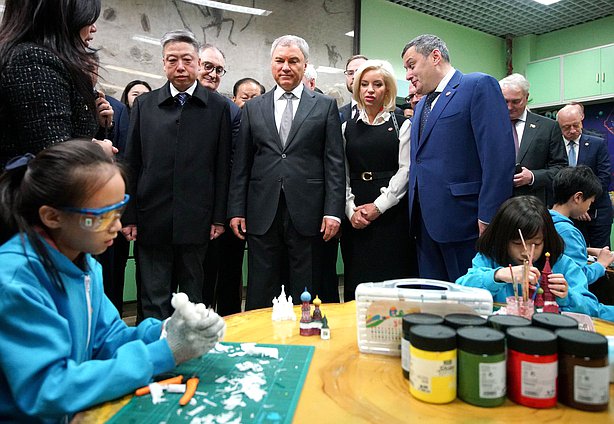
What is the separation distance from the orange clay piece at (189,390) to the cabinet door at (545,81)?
6.59 meters

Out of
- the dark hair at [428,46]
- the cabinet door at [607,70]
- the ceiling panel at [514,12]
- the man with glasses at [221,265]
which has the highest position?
the ceiling panel at [514,12]

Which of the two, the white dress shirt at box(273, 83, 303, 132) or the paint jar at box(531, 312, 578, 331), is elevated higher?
the white dress shirt at box(273, 83, 303, 132)

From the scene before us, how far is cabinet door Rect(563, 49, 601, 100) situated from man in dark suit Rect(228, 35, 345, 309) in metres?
4.86

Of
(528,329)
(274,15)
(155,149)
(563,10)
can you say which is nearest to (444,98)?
(155,149)

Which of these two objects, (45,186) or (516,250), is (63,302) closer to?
(45,186)

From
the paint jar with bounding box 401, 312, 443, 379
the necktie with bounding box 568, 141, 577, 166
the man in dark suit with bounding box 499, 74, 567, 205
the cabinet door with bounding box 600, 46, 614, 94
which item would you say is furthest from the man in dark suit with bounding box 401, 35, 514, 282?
the cabinet door with bounding box 600, 46, 614, 94

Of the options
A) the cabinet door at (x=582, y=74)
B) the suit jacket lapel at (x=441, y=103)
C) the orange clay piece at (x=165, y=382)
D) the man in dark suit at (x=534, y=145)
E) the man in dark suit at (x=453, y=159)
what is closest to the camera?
the orange clay piece at (x=165, y=382)

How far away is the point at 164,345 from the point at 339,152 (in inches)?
66.3

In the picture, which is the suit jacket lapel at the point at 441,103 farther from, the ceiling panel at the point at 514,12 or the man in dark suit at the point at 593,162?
the ceiling panel at the point at 514,12

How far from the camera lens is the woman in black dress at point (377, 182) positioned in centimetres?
254

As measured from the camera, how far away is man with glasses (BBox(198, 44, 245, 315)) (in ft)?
9.57

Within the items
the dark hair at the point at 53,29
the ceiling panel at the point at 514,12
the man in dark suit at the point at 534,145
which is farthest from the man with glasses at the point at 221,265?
the ceiling panel at the point at 514,12

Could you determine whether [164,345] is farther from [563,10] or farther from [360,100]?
[563,10]

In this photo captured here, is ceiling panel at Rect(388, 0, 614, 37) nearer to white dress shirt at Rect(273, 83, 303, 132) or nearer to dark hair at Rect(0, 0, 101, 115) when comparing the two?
white dress shirt at Rect(273, 83, 303, 132)
